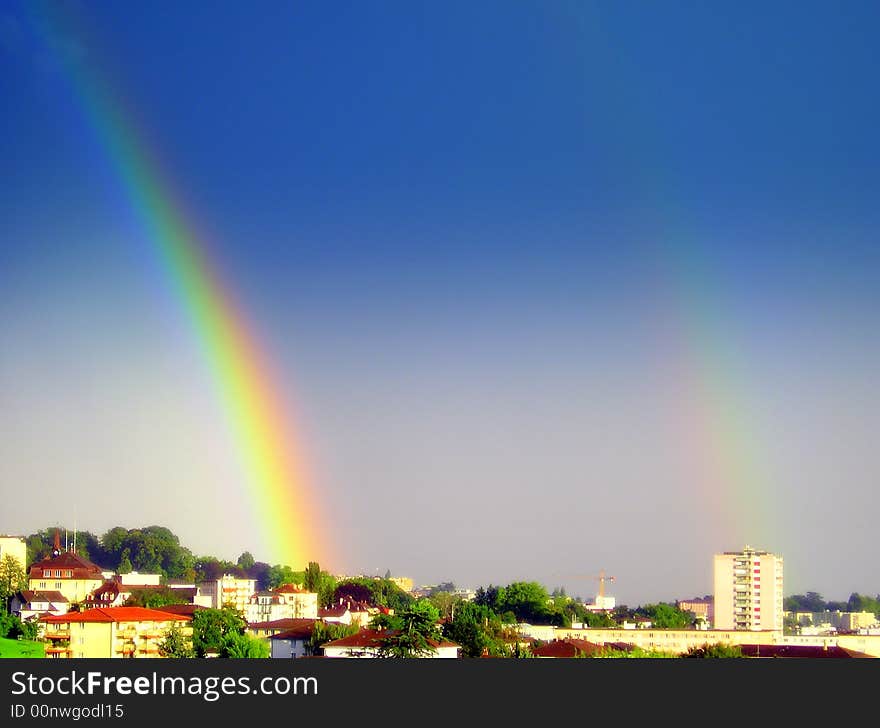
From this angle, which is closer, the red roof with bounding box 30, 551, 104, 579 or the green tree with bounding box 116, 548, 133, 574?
the red roof with bounding box 30, 551, 104, 579

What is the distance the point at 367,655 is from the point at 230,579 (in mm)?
45778

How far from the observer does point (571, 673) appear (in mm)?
28328

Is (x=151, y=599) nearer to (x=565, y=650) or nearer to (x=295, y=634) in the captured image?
(x=295, y=634)

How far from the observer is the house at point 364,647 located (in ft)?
137

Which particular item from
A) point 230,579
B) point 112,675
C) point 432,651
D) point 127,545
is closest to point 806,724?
point 112,675

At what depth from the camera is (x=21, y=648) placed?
137ft

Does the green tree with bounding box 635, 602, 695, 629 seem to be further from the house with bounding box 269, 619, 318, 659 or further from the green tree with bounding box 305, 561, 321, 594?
the house with bounding box 269, 619, 318, 659

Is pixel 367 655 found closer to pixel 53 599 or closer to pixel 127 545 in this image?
pixel 53 599

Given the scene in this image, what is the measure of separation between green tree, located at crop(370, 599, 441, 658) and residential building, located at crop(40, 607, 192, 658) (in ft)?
Answer: 31.2

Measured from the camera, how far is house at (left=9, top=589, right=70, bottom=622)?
6700 cm

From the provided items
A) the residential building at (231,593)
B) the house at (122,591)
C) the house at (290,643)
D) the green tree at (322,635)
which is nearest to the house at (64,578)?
the house at (122,591)

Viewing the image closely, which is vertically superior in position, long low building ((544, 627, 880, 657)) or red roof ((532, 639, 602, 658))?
red roof ((532, 639, 602, 658))

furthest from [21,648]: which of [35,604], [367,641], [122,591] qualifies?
[122,591]

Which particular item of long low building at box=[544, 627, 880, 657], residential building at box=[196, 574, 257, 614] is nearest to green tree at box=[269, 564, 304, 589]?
residential building at box=[196, 574, 257, 614]
